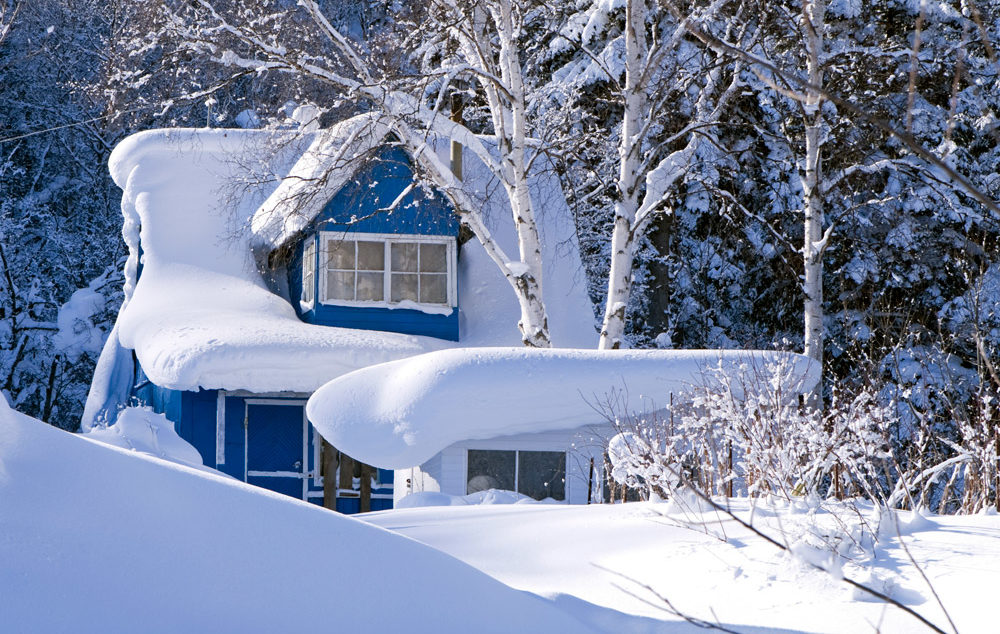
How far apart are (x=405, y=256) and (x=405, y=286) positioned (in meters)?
0.34

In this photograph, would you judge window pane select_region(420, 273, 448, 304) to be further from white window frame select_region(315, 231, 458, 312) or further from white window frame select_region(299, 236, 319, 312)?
white window frame select_region(299, 236, 319, 312)

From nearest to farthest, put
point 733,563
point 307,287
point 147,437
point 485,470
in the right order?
point 733,563 → point 485,470 → point 147,437 → point 307,287

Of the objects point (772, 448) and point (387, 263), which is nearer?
point (772, 448)

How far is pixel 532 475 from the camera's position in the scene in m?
9.27

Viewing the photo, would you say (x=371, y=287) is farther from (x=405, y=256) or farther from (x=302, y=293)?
(x=302, y=293)

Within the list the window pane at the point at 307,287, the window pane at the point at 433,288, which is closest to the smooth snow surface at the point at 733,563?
the window pane at the point at 433,288

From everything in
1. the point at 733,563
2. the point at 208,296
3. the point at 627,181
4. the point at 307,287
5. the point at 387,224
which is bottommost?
the point at 733,563

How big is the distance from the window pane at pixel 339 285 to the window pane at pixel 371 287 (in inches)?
4.5

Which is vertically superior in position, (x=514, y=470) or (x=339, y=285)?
(x=339, y=285)

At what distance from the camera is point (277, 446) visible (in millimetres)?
12328

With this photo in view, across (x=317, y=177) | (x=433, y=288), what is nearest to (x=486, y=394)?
(x=433, y=288)

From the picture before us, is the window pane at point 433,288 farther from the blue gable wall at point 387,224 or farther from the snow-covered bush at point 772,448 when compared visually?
the snow-covered bush at point 772,448

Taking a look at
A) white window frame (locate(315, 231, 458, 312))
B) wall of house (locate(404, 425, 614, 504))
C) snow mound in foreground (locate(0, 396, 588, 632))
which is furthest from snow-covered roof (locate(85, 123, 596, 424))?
snow mound in foreground (locate(0, 396, 588, 632))

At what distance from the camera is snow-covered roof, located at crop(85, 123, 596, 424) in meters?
10.9
